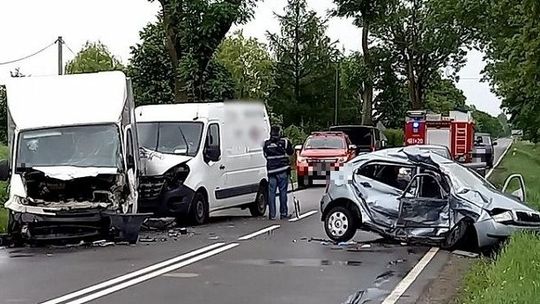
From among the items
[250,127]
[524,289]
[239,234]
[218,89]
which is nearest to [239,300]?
[524,289]

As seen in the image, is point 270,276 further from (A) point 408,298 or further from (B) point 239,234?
(B) point 239,234

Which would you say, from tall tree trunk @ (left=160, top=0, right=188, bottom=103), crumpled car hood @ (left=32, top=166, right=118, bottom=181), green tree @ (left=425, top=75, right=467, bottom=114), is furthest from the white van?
green tree @ (left=425, top=75, right=467, bottom=114)

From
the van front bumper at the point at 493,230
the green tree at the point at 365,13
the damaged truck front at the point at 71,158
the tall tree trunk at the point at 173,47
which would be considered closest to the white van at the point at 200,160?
the damaged truck front at the point at 71,158

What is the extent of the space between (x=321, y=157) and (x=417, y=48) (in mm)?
40791

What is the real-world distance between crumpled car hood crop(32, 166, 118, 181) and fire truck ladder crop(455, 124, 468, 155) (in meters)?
27.9

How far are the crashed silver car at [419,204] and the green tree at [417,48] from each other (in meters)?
51.2

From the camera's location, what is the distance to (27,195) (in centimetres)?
1504

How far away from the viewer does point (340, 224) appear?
15.5m

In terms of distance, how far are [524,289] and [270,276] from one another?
387 cm

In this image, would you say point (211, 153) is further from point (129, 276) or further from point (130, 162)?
point (129, 276)

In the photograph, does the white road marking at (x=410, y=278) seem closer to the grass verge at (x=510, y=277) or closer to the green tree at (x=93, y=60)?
the grass verge at (x=510, y=277)

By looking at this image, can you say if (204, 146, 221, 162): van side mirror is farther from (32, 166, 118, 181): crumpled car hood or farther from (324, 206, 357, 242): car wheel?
(324, 206, 357, 242): car wheel

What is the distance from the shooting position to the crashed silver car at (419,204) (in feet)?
46.0

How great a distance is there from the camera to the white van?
59.2 ft
